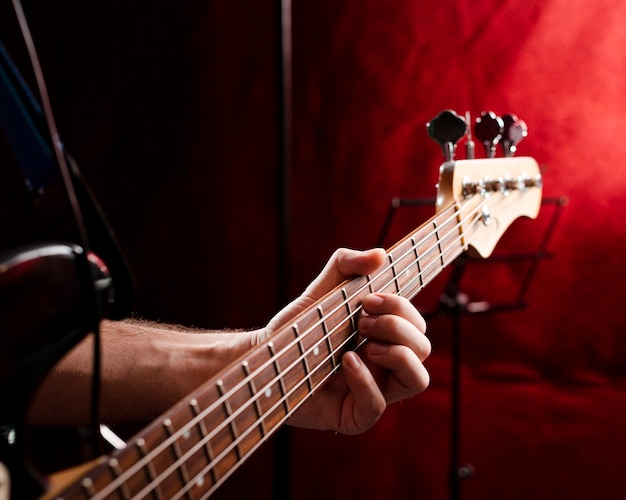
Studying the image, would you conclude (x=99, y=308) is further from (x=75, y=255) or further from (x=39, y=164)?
(x=39, y=164)

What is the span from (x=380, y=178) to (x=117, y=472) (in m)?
1.95

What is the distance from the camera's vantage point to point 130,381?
88cm

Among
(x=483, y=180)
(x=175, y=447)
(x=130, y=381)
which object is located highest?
(x=483, y=180)

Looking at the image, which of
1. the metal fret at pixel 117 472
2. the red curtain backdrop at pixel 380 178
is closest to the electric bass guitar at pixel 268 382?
the metal fret at pixel 117 472

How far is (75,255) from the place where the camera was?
49 centimetres

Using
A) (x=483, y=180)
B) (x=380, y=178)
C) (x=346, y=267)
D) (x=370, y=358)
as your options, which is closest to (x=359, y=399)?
(x=370, y=358)

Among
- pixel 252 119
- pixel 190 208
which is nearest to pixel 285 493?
pixel 190 208

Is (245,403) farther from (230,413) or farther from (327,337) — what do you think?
(327,337)

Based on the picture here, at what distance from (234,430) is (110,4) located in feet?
6.81

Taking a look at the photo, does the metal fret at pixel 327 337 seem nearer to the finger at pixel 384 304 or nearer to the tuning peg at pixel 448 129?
the finger at pixel 384 304

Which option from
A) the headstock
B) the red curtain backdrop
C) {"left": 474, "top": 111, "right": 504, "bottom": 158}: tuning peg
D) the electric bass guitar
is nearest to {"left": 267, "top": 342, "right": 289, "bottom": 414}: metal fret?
the electric bass guitar

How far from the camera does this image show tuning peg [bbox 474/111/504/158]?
97 centimetres

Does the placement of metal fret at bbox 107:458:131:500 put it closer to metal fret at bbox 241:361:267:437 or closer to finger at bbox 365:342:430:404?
metal fret at bbox 241:361:267:437

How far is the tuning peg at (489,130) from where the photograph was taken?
0.97 meters
